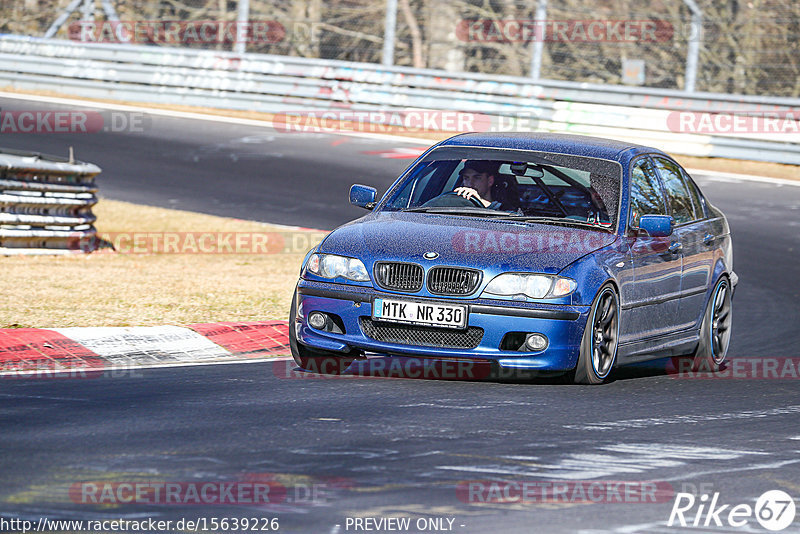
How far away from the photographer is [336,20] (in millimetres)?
25906

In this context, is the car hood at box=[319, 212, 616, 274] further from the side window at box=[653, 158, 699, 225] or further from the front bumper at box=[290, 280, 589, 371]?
the side window at box=[653, 158, 699, 225]

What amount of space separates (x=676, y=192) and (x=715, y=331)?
3.36 ft

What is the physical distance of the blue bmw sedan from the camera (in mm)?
7684

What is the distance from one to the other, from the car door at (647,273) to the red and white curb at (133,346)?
7.98 feet

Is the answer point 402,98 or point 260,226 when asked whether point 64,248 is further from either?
point 402,98

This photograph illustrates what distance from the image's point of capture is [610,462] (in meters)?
6.00

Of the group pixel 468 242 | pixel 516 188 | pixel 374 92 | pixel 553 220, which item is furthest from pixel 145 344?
pixel 374 92

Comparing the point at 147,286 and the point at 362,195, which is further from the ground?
the point at 362,195

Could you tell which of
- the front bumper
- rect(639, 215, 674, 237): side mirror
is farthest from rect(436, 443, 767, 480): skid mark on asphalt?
rect(639, 215, 674, 237): side mirror

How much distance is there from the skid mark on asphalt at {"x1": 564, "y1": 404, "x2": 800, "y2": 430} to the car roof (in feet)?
6.75

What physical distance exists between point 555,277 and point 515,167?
137 cm

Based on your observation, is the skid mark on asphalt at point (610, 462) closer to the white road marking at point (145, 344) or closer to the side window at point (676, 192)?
the side window at point (676, 192)

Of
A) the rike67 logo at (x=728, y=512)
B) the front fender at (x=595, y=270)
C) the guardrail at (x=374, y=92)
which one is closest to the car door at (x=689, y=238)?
A: the front fender at (x=595, y=270)

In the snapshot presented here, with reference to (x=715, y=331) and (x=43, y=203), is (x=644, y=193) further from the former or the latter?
(x=43, y=203)
